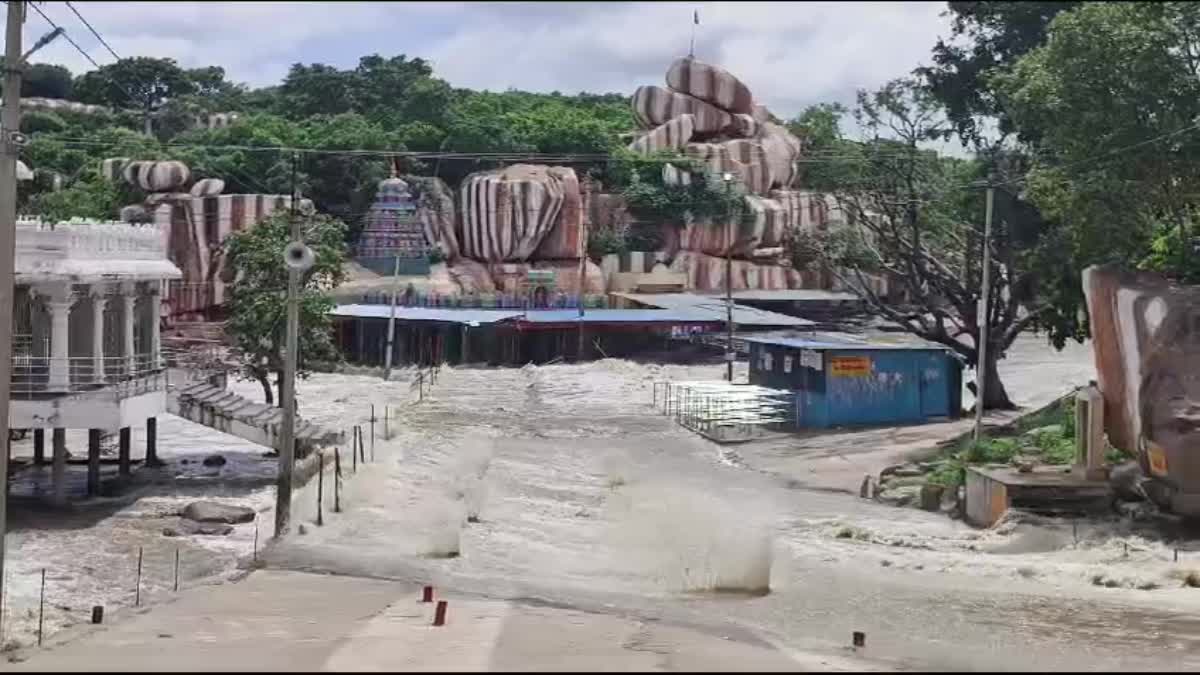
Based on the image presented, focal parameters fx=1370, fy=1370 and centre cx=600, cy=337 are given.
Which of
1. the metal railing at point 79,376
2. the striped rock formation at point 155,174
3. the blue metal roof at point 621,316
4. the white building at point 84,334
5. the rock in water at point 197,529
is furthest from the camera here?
the striped rock formation at point 155,174

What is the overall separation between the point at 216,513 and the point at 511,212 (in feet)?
149

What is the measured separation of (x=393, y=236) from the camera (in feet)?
227

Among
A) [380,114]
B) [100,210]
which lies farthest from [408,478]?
[380,114]

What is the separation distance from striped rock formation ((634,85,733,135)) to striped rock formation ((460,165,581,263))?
9.96 metres

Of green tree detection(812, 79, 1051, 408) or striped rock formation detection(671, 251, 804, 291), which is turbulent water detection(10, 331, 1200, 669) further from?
striped rock formation detection(671, 251, 804, 291)

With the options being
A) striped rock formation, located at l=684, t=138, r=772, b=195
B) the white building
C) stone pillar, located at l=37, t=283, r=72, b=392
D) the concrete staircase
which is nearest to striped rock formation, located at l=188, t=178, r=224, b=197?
striped rock formation, located at l=684, t=138, r=772, b=195

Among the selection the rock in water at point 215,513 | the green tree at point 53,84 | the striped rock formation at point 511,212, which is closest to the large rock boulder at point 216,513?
the rock in water at point 215,513

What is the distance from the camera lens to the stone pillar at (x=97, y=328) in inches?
1097

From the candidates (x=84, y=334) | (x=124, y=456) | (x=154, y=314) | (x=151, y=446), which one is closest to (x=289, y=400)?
(x=84, y=334)

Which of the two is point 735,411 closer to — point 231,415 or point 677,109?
point 231,415

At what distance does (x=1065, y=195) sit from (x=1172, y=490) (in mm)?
9043

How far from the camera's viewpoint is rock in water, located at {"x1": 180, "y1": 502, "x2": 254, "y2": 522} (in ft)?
83.2

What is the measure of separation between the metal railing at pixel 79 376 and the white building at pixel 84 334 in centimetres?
2

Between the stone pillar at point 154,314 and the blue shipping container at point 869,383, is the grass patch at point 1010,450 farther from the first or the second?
the stone pillar at point 154,314
